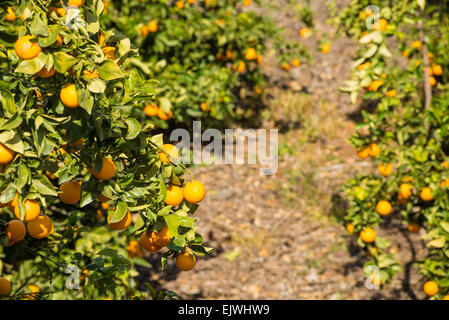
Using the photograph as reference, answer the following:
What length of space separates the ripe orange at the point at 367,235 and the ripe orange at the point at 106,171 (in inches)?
81.6

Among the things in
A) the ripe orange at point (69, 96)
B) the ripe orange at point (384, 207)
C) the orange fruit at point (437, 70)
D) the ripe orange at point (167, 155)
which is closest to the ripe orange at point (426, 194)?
the ripe orange at point (384, 207)

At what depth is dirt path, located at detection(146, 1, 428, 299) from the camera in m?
3.56

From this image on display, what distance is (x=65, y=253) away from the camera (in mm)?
2406

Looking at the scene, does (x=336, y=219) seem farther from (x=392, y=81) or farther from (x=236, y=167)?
(x=392, y=81)

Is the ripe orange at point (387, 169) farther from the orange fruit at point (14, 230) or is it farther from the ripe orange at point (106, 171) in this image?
the orange fruit at point (14, 230)

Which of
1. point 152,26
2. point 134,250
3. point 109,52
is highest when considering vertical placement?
point 152,26

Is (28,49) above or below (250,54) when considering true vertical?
below

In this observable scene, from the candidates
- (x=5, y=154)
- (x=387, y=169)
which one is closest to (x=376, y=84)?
(x=387, y=169)

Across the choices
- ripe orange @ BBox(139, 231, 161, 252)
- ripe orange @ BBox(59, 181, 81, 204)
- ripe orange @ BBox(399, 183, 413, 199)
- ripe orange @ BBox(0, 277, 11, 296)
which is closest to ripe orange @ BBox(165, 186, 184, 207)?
ripe orange @ BBox(139, 231, 161, 252)

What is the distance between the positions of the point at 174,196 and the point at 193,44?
329 cm

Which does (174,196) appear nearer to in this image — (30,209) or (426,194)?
(30,209)

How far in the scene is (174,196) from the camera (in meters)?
1.48

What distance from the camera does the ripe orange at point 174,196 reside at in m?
1.47
